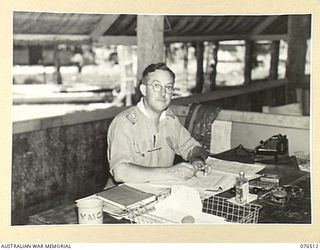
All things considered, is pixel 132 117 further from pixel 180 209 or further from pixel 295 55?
pixel 295 55

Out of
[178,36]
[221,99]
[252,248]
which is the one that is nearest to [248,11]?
[252,248]

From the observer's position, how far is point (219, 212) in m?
0.98

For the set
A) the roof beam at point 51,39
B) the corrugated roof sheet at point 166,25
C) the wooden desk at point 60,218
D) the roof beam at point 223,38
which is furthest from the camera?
the roof beam at point 223,38

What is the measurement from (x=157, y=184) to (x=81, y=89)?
10.2 ft

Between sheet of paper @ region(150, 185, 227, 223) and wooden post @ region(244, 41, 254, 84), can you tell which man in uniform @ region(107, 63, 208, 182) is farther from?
wooden post @ region(244, 41, 254, 84)

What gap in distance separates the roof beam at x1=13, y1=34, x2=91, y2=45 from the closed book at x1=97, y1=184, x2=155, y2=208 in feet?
7.06

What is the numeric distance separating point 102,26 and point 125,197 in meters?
2.30

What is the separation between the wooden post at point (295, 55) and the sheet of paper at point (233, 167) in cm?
225

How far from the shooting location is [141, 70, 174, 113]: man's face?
4.35 feet

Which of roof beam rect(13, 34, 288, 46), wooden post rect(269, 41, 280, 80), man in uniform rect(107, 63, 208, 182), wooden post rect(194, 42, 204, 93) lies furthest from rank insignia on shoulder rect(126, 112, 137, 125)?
wooden post rect(269, 41, 280, 80)

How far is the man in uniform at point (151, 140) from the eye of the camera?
45.1 inches

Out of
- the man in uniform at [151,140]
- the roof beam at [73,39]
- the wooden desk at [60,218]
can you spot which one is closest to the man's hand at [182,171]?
the man in uniform at [151,140]

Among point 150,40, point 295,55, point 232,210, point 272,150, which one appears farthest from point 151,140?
point 295,55

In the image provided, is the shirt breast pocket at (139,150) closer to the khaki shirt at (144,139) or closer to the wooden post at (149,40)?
the khaki shirt at (144,139)
